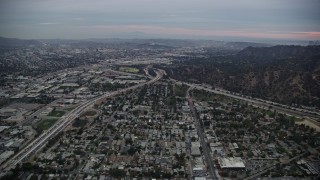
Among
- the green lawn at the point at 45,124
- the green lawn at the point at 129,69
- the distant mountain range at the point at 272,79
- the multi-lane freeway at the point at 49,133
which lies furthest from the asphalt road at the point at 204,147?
the green lawn at the point at 129,69

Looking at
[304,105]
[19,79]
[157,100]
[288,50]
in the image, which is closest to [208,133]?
[157,100]

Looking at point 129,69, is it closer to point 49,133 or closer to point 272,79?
point 272,79

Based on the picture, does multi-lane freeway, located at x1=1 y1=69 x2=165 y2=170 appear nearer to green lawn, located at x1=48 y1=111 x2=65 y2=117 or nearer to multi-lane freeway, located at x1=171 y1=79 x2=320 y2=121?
green lawn, located at x1=48 y1=111 x2=65 y2=117

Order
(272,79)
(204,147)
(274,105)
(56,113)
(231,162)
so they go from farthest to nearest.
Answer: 1. (272,79)
2. (274,105)
3. (56,113)
4. (204,147)
5. (231,162)

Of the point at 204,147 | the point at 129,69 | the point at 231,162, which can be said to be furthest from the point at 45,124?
the point at 129,69

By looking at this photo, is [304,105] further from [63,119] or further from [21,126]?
[21,126]

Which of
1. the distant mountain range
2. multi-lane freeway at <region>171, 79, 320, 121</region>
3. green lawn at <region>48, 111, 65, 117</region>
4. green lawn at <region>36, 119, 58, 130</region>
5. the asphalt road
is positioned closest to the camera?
the asphalt road

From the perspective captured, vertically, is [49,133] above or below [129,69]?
below

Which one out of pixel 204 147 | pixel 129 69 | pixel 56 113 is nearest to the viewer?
pixel 204 147

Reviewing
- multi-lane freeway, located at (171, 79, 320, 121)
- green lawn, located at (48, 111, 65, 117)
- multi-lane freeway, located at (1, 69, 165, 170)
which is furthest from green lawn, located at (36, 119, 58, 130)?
multi-lane freeway, located at (171, 79, 320, 121)
